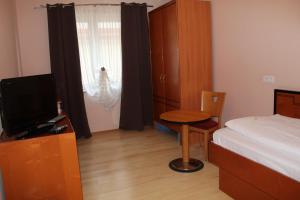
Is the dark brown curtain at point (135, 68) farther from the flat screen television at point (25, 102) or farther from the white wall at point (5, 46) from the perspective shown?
the flat screen television at point (25, 102)

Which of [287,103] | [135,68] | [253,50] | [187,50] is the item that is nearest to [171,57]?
[187,50]

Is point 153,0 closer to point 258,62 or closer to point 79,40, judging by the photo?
point 79,40

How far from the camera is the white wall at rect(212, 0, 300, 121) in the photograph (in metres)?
2.79

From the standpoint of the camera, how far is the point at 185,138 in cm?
310

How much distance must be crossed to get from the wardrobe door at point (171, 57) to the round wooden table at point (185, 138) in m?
0.83

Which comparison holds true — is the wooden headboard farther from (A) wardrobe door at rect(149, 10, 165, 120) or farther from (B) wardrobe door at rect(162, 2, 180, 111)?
(A) wardrobe door at rect(149, 10, 165, 120)

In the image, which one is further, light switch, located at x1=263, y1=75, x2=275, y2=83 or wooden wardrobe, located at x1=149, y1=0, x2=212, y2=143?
wooden wardrobe, located at x1=149, y1=0, x2=212, y2=143

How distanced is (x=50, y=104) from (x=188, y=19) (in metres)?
2.28

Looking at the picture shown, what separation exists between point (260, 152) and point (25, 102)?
6.65 feet

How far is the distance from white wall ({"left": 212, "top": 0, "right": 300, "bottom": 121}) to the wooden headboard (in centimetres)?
8

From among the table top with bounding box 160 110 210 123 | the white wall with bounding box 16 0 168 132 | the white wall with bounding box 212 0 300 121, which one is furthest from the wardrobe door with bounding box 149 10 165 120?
the table top with bounding box 160 110 210 123

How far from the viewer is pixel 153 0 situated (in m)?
4.82

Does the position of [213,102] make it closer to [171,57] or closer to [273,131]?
[171,57]

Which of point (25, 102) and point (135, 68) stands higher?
point (135, 68)
